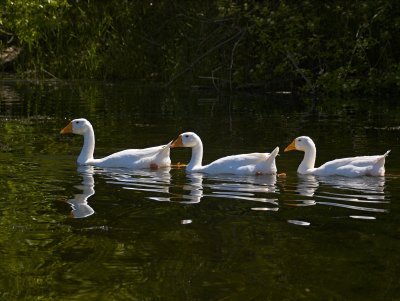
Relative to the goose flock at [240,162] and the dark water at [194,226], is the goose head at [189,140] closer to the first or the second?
the goose flock at [240,162]

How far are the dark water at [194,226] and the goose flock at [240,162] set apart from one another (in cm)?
21

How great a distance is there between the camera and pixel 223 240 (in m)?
8.62

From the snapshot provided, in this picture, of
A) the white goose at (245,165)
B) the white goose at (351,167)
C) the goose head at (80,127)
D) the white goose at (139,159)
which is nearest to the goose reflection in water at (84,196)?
the white goose at (139,159)

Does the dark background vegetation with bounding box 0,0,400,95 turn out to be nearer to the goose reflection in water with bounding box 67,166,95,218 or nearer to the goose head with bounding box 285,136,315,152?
the goose reflection in water with bounding box 67,166,95,218

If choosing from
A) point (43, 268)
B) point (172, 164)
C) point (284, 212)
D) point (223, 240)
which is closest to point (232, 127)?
point (172, 164)

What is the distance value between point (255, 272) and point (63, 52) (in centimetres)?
2713

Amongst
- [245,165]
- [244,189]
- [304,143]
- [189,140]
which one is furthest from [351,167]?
[189,140]

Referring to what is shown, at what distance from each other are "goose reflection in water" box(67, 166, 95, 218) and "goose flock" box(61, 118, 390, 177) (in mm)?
566

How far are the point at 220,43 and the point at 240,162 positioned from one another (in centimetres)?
1412

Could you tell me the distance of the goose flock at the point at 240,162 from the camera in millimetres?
12766

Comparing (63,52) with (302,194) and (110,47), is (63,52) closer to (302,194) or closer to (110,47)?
(110,47)

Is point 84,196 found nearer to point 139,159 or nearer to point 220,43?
point 139,159

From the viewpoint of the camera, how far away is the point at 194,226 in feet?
30.1

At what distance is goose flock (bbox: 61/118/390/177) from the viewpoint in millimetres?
12766
